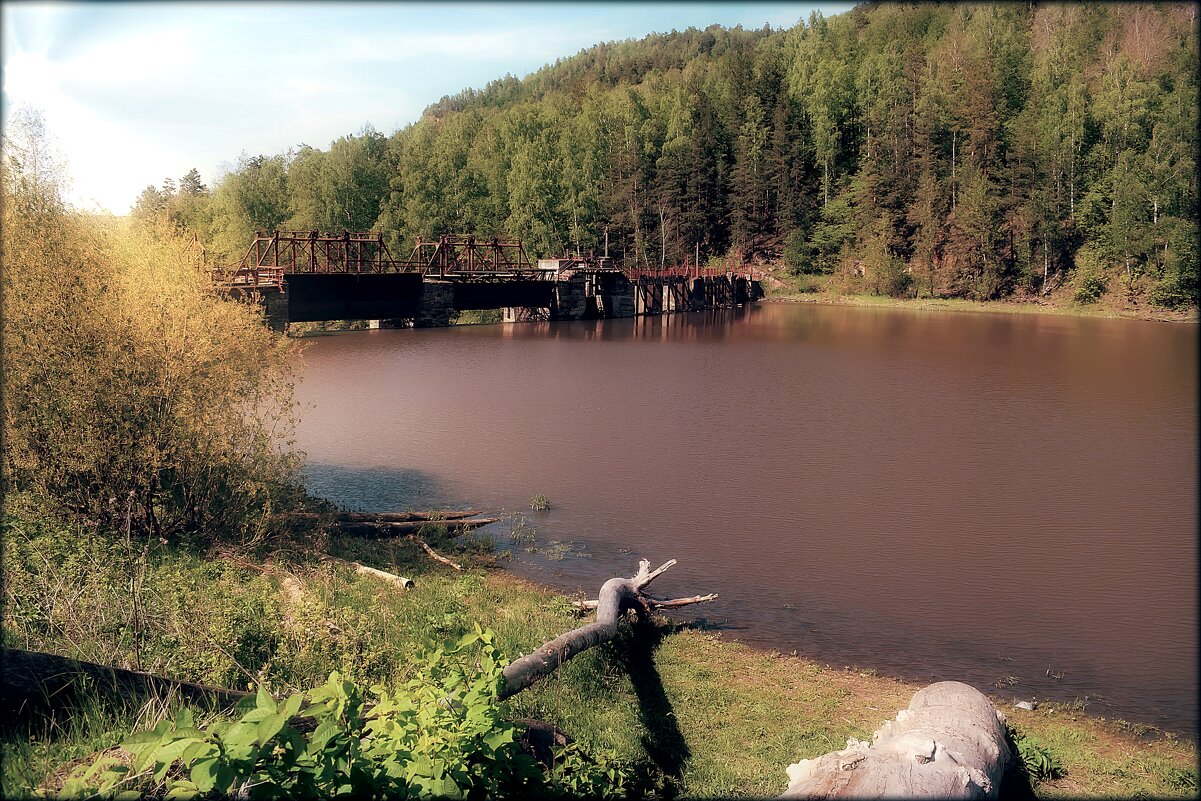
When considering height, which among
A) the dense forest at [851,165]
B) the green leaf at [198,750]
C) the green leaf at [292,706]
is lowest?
the green leaf at [198,750]

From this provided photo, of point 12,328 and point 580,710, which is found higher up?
point 12,328

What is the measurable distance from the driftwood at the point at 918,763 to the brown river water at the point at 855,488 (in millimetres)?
2629

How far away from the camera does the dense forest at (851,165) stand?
176 feet

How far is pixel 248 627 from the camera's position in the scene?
691 cm

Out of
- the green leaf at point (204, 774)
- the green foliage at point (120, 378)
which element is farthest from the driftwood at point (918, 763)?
the green foliage at point (120, 378)

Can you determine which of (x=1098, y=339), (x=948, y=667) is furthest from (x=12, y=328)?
(x=1098, y=339)

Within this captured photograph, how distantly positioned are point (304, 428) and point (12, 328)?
391 inches

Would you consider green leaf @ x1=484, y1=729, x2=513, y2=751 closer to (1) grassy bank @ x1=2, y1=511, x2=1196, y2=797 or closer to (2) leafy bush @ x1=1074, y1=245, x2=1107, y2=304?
(1) grassy bank @ x1=2, y1=511, x2=1196, y2=797

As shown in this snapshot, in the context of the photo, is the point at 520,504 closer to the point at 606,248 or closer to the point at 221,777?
the point at 221,777

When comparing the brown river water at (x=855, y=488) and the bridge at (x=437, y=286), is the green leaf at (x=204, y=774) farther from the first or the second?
the bridge at (x=437, y=286)

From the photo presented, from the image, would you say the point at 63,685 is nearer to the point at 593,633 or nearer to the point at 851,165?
the point at 593,633

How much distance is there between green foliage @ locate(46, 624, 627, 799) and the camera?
3643mm

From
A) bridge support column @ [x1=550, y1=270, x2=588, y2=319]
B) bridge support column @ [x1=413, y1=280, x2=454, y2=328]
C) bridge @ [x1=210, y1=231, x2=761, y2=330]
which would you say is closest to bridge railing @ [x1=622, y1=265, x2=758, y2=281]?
bridge @ [x1=210, y1=231, x2=761, y2=330]

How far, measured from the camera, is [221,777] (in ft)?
11.5
